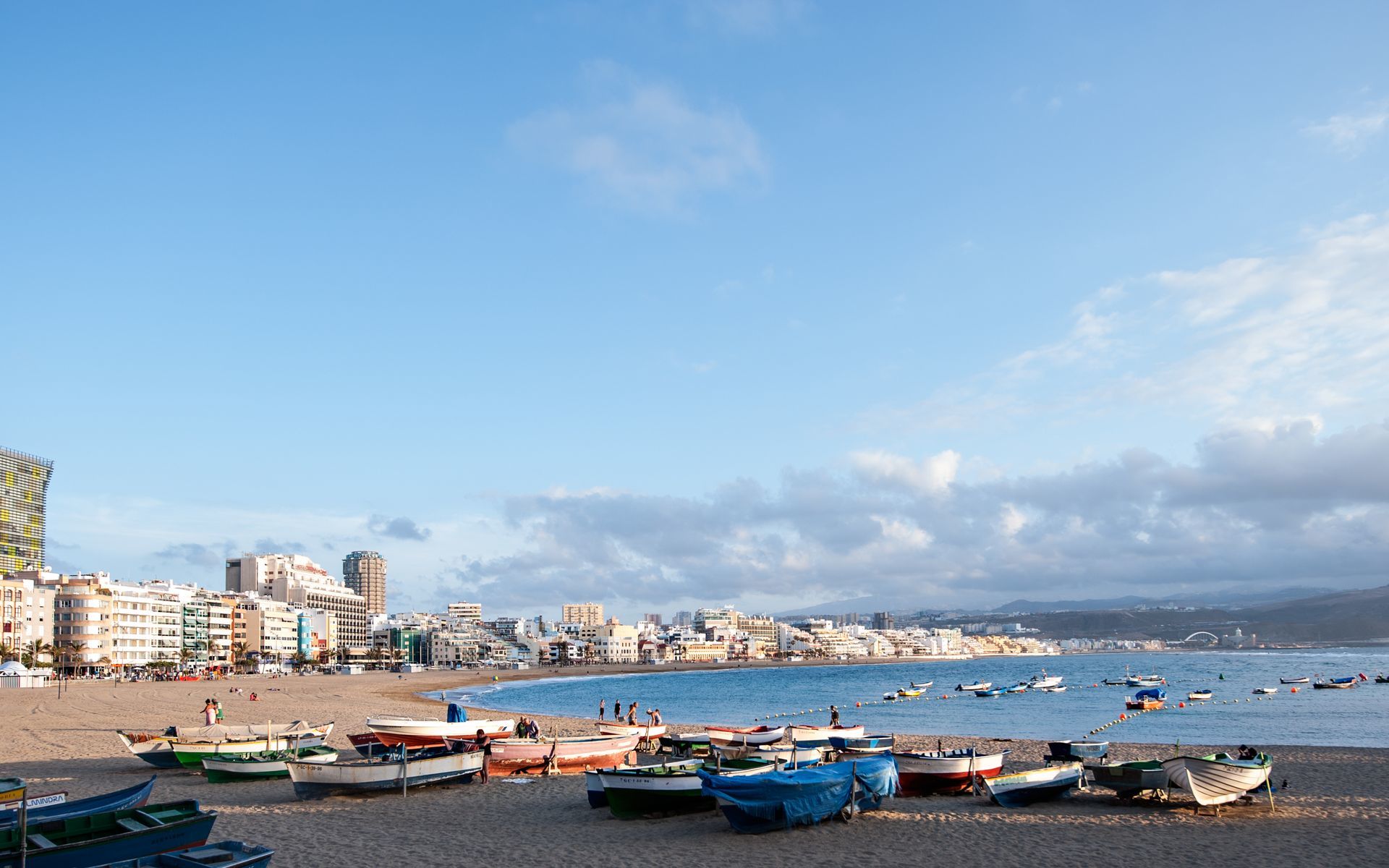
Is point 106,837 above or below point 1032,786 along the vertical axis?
above

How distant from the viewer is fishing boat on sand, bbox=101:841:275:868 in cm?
1381

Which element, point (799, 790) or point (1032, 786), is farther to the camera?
point (1032, 786)

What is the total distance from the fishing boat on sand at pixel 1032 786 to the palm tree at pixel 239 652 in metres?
162

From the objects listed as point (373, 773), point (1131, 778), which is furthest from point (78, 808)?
point (1131, 778)

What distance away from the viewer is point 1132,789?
78.5 feet

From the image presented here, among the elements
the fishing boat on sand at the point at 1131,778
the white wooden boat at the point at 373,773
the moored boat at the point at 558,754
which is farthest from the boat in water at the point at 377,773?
the fishing boat on sand at the point at 1131,778

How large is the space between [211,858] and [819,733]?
22227 millimetres

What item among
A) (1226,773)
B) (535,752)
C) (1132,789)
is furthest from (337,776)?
(1226,773)

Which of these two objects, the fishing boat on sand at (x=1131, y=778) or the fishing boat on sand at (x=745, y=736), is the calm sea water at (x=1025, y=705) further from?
the fishing boat on sand at (x=1131, y=778)

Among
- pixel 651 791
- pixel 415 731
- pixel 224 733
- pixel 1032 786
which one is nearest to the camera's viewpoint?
pixel 651 791

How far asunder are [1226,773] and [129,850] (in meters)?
22.1

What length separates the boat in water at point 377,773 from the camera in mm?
24719

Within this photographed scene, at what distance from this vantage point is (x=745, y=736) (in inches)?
1305

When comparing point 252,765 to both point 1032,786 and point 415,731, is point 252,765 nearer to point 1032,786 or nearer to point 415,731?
point 415,731
